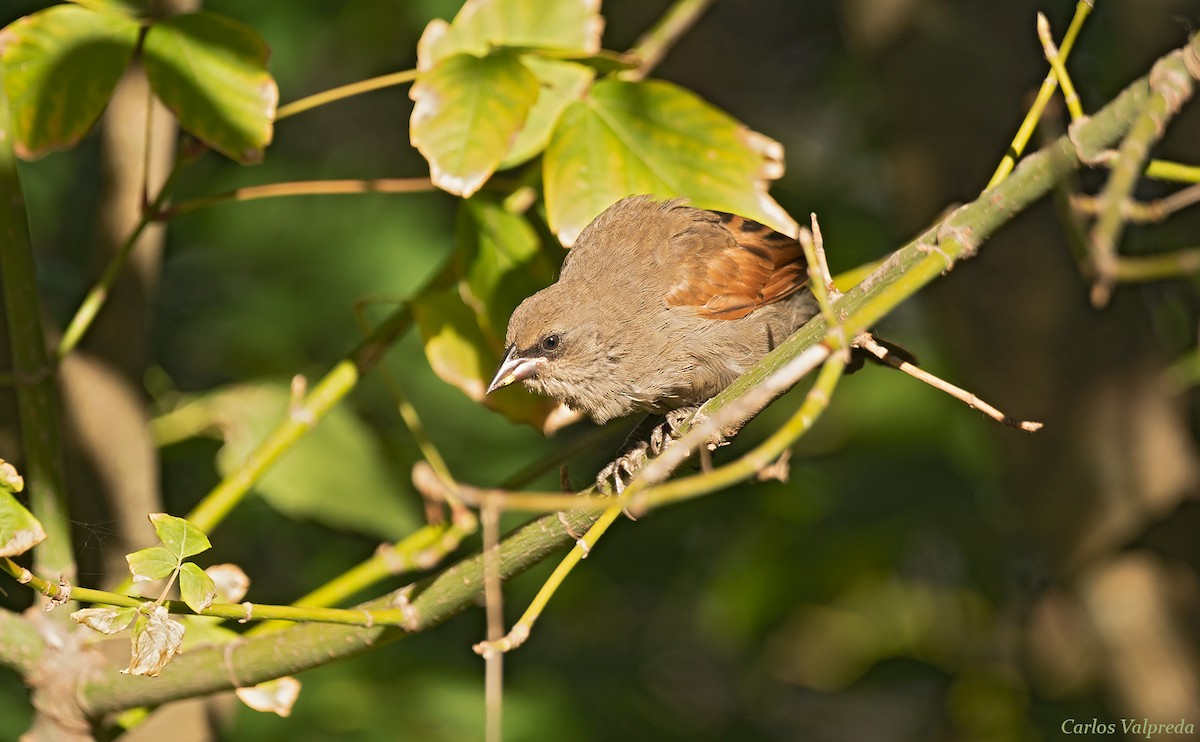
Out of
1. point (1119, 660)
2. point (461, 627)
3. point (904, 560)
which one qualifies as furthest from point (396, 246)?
point (1119, 660)

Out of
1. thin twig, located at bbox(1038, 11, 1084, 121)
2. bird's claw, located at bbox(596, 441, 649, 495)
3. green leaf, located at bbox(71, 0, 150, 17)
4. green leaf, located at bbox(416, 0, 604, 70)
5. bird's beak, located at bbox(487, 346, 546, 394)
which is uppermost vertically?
thin twig, located at bbox(1038, 11, 1084, 121)

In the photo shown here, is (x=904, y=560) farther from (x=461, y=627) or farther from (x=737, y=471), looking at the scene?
(x=737, y=471)

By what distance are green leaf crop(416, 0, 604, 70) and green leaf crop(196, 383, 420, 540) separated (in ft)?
4.21

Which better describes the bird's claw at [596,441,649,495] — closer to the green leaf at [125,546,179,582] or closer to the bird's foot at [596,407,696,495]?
the bird's foot at [596,407,696,495]

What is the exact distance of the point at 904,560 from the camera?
5.01 meters

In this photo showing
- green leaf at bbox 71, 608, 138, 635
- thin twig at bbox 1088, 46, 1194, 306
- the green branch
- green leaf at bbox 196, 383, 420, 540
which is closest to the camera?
thin twig at bbox 1088, 46, 1194, 306

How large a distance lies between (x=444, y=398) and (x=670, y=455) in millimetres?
3265

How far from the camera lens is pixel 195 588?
1.75m

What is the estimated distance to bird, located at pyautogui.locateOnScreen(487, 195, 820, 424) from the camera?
3162 mm

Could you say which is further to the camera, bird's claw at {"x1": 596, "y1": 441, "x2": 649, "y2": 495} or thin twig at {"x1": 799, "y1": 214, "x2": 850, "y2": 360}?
bird's claw at {"x1": 596, "y1": 441, "x2": 649, "y2": 495}

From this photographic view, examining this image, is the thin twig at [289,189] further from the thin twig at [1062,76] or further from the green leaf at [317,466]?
the thin twig at [1062,76]

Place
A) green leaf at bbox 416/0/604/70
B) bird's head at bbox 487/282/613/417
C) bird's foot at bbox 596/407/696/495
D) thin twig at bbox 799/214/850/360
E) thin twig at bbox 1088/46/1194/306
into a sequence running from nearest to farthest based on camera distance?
1. thin twig at bbox 1088/46/1194/306
2. thin twig at bbox 799/214/850/360
3. bird's foot at bbox 596/407/696/495
4. green leaf at bbox 416/0/604/70
5. bird's head at bbox 487/282/613/417

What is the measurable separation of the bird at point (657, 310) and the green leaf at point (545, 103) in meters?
0.36

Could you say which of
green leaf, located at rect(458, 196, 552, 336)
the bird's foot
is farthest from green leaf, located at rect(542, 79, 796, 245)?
the bird's foot
